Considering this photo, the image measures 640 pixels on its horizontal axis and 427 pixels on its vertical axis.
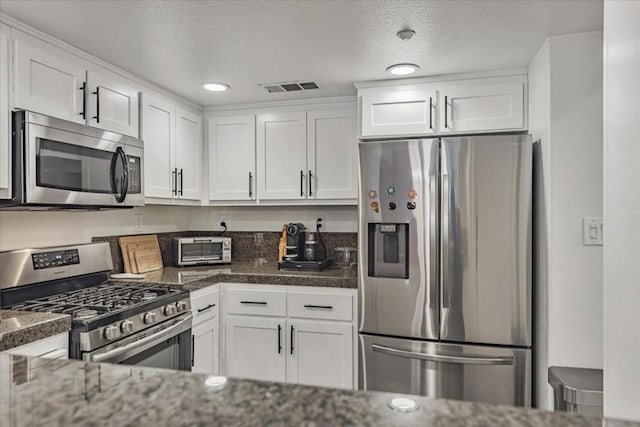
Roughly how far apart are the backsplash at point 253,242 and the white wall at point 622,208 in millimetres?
2355

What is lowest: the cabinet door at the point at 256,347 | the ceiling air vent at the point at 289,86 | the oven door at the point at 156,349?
the cabinet door at the point at 256,347

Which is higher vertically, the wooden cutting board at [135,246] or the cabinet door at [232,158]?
the cabinet door at [232,158]

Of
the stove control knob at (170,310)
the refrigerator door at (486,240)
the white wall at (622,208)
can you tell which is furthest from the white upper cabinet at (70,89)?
the white wall at (622,208)

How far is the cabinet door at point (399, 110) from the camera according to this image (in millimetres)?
2697

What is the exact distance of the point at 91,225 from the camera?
2723mm

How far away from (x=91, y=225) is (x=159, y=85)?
3.28 feet

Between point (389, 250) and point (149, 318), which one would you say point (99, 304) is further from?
point (389, 250)

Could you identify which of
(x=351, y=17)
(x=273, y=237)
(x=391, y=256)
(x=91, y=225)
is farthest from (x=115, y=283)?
(x=351, y=17)

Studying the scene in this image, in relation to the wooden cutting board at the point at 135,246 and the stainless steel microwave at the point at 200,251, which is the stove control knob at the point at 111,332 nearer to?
the wooden cutting board at the point at 135,246

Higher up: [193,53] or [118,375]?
[193,53]

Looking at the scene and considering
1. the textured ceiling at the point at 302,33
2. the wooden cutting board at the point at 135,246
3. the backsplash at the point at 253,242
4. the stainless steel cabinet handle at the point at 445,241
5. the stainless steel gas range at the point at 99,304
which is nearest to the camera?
the textured ceiling at the point at 302,33

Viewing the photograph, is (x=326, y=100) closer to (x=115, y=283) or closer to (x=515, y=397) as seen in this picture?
(x=115, y=283)

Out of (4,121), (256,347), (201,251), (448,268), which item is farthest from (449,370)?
(4,121)

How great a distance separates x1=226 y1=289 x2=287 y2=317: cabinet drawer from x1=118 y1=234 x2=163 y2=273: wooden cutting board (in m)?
0.70
